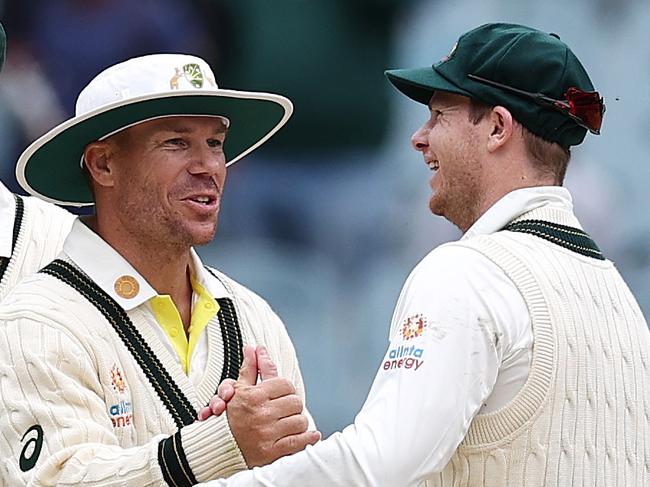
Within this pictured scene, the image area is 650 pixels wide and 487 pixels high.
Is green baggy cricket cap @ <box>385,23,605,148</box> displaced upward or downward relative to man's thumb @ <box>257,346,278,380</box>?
upward

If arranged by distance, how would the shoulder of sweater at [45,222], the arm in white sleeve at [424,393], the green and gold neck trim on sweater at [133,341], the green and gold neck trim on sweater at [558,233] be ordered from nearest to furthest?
the arm in white sleeve at [424,393]
the green and gold neck trim on sweater at [558,233]
the green and gold neck trim on sweater at [133,341]
the shoulder of sweater at [45,222]

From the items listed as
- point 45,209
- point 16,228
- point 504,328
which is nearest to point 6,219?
point 16,228

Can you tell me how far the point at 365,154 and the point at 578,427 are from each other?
2.83 meters

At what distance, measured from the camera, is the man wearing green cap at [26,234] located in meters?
3.98

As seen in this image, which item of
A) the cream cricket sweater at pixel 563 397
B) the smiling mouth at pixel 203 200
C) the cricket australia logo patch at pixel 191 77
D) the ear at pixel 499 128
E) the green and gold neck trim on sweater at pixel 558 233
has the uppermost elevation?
the cricket australia logo patch at pixel 191 77

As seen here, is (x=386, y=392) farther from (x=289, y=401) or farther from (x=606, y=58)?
(x=606, y=58)

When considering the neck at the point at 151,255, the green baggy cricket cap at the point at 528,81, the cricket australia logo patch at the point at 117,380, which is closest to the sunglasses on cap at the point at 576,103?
the green baggy cricket cap at the point at 528,81

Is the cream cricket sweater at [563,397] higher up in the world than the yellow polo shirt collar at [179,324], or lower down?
lower down

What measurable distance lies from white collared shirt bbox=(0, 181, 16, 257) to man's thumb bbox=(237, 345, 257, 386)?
0.94 m

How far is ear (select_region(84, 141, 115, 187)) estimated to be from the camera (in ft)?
12.0

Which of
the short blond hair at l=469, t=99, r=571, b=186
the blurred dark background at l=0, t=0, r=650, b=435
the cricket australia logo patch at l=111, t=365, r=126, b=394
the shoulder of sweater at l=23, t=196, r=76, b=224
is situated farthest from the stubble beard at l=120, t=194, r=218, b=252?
the blurred dark background at l=0, t=0, r=650, b=435

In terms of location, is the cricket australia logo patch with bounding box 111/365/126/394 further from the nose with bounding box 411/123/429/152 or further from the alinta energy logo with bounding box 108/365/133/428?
the nose with bounding box 411/123/429/152

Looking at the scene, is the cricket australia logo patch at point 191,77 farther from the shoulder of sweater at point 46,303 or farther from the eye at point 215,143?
the shoulder of sweater at point 46,303

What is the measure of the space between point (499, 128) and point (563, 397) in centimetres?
57
